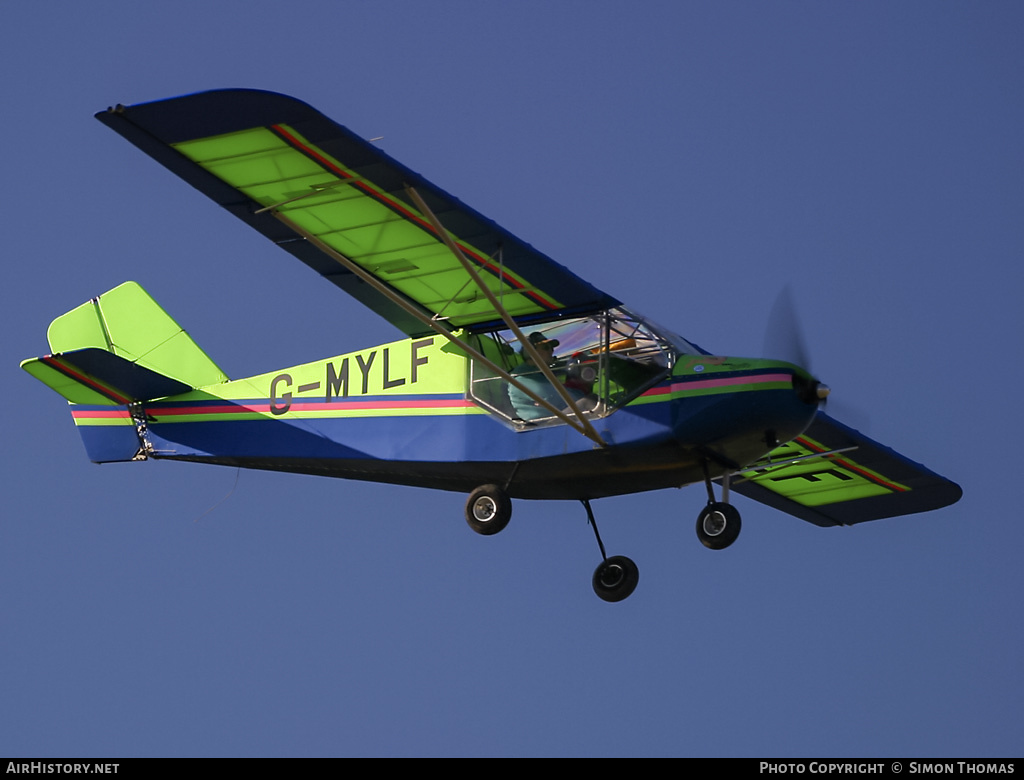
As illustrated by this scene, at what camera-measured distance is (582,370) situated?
58.0 ft

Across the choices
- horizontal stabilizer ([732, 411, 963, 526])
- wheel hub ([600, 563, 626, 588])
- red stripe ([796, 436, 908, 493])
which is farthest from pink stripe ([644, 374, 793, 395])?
red stripe ([796, 436, 908, 493])

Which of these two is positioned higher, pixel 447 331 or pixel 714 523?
pixel 447 331

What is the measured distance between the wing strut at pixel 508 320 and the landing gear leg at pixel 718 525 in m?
1.19

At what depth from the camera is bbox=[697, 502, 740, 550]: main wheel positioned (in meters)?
16.8

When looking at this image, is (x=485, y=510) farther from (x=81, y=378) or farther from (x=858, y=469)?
(x=858, y=469)

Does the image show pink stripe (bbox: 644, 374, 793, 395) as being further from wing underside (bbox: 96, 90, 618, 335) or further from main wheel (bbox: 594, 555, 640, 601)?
main wheel (bbox: 594, 555, 640, 601)

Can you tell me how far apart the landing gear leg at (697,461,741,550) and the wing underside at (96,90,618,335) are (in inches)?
90.2

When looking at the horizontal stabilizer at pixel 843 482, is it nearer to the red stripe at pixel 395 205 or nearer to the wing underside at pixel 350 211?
the red stripe at pixel 395 205

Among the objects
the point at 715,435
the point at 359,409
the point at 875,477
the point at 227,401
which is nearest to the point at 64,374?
the point at 227,401

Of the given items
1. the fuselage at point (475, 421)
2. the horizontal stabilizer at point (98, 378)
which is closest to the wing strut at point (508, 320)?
the fuselage at point (475, 421)

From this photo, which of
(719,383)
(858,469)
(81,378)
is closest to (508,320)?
(719,383)

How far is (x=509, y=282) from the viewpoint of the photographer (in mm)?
17906

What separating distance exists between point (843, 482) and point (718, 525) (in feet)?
17.8

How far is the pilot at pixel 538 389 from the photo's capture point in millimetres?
17609
